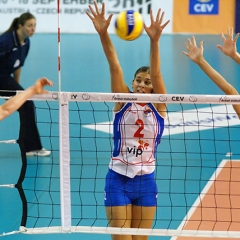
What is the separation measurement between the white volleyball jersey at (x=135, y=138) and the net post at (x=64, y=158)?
1.39 ft

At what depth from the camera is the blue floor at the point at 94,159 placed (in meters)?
Answer: 6.20

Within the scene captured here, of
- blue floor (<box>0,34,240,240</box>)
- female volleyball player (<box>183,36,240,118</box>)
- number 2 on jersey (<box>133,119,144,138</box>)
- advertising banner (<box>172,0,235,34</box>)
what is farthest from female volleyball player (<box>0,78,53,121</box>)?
advertising banner (<box>172,0,235,34</box>)

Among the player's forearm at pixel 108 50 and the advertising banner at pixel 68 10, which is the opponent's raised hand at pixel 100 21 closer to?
the player's forearm at pixel 108 50

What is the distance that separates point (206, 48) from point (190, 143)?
8.54 m

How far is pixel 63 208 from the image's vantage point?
4.27m

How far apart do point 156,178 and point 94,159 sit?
1.23 meters

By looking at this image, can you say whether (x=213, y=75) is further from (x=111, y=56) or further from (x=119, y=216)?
(x=119, y=216)

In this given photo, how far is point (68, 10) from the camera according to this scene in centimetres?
1912

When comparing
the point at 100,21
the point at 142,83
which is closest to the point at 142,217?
the point at 142,83

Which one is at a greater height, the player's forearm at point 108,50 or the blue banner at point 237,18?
the blue banner at point 237,18

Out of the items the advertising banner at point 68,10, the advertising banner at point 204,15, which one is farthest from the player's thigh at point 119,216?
the advertising banner at point 204,15

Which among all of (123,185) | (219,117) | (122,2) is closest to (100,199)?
(123,185)

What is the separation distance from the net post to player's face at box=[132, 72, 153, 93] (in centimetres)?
68

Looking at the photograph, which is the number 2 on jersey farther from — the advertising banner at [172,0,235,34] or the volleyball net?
the advertising banner at [172,0,235,34]
